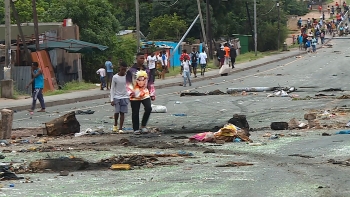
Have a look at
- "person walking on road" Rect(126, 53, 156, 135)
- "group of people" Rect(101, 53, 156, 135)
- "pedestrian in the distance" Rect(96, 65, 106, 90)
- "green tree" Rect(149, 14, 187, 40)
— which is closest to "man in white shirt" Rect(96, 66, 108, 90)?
"pedestrian in the distance" Rect(96, 65, 106, 90)

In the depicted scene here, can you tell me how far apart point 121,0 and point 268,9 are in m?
15.7

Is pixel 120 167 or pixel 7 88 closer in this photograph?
pixel 120 167

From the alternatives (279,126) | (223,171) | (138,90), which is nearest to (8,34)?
(138,90)

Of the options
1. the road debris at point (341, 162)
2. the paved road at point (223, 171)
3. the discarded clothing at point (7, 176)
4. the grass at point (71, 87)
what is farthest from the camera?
the grass at point (71, 87)

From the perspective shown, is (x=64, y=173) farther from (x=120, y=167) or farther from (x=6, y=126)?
(x=6, y=126)

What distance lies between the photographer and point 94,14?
45938 mm

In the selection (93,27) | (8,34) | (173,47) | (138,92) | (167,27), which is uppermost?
(167,27)

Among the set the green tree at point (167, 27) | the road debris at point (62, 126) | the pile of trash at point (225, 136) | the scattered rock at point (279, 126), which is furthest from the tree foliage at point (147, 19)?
the pile of trash at point (225, 136)

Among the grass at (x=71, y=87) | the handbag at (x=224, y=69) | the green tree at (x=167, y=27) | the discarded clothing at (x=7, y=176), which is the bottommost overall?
the grass at (x=71, y=87)

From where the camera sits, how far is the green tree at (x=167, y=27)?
69.5 metres

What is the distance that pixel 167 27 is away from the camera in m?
69.9

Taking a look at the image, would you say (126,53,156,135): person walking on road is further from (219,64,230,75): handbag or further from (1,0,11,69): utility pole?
(219,64,230,75): handbag

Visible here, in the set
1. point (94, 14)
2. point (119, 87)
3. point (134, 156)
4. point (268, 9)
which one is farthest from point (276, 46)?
point (134, 156)

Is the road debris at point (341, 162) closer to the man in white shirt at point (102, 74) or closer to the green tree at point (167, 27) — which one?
the man in white shirt at point (102, 74)
